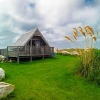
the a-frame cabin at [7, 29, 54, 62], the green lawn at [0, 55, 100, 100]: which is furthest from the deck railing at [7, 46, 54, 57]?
the green lawn at [0, 55, 100, 100]

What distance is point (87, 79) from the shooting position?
1670 cm

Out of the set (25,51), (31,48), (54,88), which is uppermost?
(31,48)

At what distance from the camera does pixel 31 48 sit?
3375cm

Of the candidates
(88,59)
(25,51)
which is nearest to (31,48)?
(25,51)

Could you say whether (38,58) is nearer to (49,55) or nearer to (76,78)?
(49,55)

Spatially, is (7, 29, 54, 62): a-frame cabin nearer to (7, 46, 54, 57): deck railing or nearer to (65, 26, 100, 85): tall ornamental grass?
(7, 46, 54, 57): deck railing

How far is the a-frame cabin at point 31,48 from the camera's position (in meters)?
32.9

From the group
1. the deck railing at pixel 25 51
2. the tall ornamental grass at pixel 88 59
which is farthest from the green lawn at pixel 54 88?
the deck railing at pixel 25 51

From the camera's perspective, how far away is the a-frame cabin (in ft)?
108

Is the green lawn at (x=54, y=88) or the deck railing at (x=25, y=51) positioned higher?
the deck railing at (x=25, y=51)

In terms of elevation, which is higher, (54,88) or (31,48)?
(31,48)

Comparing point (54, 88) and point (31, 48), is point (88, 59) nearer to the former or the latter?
point (54, 88)

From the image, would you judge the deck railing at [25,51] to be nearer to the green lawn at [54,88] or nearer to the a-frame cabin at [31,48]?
the a-frame cabin at [31,48]

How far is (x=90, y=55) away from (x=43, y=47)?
60.0 ft
